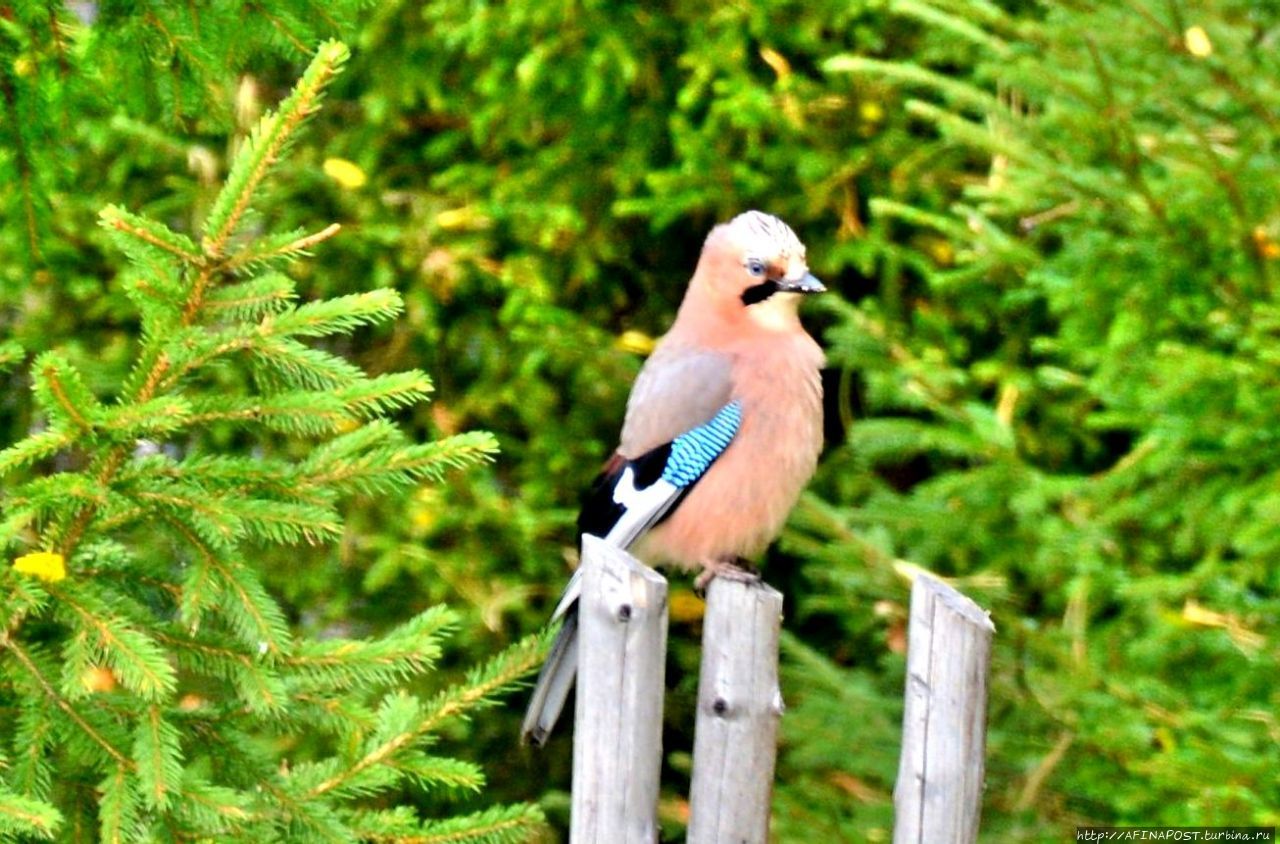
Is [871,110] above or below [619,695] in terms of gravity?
above

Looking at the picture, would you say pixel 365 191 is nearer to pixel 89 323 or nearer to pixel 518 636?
pixel 89 323

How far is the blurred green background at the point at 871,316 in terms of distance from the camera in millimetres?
4336

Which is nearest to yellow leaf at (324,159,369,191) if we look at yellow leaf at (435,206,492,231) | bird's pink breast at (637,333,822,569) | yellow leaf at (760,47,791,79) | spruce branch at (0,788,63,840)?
yellow leaf at (435,206,492,231)

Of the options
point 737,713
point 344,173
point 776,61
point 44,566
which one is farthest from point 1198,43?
point 44,566

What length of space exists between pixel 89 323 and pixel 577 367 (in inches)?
64.6

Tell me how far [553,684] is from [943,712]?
785 mm

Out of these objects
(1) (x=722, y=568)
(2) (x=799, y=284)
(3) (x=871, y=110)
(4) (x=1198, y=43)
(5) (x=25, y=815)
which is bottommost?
(5) (x=25, y=815)

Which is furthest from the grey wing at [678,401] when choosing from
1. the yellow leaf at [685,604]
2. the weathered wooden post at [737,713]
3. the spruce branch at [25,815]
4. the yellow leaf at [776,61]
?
the yellow leaf at [776,61]

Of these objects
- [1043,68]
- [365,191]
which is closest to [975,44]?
[1043,68]

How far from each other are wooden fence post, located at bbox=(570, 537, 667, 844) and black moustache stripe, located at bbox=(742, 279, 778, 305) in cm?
126

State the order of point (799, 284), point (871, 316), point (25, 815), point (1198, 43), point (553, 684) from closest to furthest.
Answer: point (25, 815), point (553, 684), point (799, 284), point (1198, 43), point (871, 316)

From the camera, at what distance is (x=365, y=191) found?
19.4 ft

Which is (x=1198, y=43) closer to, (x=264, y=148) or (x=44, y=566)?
(x=264, y=148)

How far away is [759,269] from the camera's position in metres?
3.87
